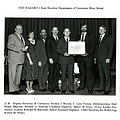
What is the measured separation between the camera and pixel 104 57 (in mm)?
1397

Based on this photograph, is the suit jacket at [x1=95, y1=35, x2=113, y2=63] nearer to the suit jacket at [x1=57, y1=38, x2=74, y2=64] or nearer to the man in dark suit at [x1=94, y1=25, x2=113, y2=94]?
the man in dark suit at [x1=94, y1=25, x2=113, y2=94]

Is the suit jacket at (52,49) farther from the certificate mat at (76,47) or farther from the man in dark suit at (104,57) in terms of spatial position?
the man in dark suit at (104,57)

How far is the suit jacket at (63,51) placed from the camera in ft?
4.58

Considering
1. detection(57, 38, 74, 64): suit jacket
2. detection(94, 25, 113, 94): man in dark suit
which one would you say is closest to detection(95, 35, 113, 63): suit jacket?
detection(94, 25, 113, 94): man in dark suit

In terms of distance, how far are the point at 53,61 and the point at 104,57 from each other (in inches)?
9.5

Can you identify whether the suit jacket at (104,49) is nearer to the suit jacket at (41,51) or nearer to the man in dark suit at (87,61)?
the man in dark suit at (87,61)

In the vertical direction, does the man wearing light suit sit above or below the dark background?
below

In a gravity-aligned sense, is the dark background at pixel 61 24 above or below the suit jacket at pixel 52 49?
above

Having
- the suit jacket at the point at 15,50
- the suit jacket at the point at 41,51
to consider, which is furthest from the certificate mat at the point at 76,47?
the suit jacket at the point at 15,50

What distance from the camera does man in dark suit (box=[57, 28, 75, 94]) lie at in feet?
4.59

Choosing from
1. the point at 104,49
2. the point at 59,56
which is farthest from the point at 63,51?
the point at 104,49

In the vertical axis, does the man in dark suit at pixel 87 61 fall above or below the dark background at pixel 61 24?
below

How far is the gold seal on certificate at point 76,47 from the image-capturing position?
1.39 m

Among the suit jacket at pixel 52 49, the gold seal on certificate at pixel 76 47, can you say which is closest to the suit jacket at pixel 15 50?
the suit jacket at pixel 52 49
